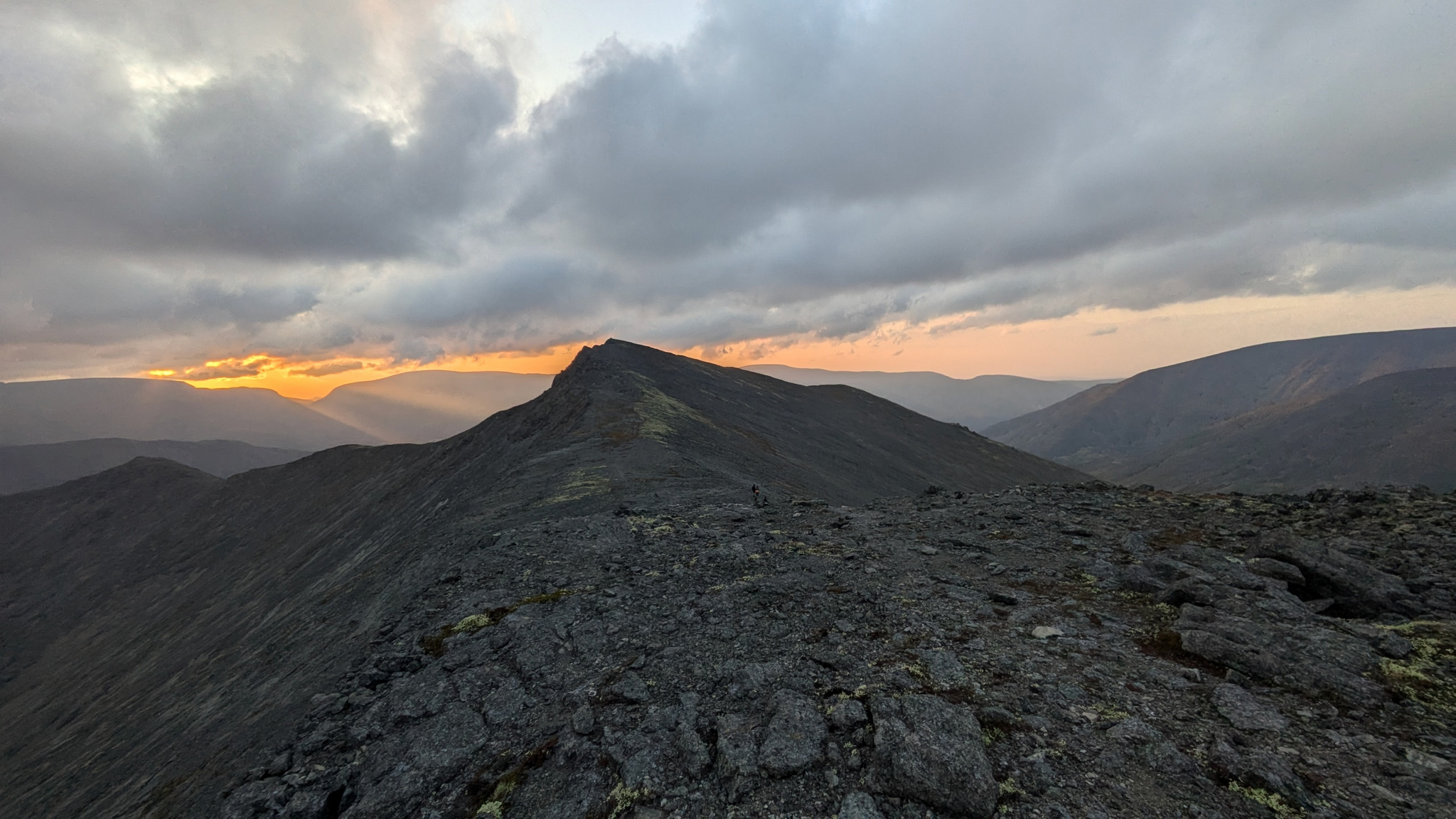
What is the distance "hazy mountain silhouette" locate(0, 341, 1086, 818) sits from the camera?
1942cm

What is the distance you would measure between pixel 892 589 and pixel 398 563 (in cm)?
2244

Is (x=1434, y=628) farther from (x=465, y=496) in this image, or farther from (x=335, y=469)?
(x=335, y=469)

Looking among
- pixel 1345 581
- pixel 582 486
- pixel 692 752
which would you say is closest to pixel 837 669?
pixel 692 752

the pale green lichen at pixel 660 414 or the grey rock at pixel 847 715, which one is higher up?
the pale green lichen at pixel 660 414

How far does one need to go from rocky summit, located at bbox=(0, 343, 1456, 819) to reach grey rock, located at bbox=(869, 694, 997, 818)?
0.04m

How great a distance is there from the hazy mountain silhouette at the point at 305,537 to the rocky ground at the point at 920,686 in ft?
12.1

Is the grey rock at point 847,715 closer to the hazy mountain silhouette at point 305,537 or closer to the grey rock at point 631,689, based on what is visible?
the grey rock at point 631,689

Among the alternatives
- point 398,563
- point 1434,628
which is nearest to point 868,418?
point 398,563

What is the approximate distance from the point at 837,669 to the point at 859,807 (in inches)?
116

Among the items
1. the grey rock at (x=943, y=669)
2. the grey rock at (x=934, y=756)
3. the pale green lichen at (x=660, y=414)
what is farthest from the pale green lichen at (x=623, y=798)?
the pale green lichen at (x=660, y=414)

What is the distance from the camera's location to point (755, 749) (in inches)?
302

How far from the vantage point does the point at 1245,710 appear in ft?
25.0

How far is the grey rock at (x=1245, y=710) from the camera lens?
24.0ft

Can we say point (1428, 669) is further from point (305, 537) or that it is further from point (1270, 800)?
point (305, 537)
